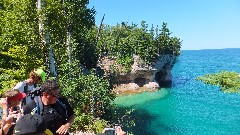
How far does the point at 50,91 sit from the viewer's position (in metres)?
5.48

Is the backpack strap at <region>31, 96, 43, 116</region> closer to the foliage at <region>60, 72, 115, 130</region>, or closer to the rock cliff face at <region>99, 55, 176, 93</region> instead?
the foliage at <region>60, 72, 115, 130</region>

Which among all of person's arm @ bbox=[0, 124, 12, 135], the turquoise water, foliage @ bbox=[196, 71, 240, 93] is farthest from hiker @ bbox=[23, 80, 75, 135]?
the turquoise water

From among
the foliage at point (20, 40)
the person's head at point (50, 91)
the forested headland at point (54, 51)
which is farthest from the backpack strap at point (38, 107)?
the foliage at point (20, 40)

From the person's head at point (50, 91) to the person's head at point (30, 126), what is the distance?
1915 millimetres

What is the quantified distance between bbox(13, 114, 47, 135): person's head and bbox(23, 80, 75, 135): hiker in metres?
1.92

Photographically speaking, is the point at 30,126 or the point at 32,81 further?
the point at 32,81

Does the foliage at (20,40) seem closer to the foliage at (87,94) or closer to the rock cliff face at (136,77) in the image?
the foliage at (87,94)

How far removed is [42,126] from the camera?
139 inches

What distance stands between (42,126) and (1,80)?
14412mm

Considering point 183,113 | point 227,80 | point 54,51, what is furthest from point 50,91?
point 183,113

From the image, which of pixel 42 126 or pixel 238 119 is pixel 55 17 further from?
pixel 238 119

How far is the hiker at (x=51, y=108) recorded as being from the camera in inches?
216

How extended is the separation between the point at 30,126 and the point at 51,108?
7.16ft

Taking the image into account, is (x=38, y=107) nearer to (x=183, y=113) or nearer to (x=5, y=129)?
(x=5, y=129)
